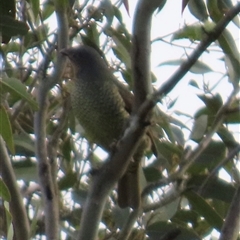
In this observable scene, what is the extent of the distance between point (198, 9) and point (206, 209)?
60cm

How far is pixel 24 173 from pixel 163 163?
1.52ft

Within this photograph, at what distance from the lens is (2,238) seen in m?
2.09

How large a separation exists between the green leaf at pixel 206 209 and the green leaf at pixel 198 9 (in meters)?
0.52

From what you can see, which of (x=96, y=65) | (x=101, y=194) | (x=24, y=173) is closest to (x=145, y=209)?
(x=101, y=194)

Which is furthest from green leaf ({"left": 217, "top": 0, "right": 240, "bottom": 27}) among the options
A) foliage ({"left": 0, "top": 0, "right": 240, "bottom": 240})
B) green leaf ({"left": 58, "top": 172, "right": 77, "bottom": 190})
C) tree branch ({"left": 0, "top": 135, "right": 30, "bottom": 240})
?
green leaf ({"left": 58, "top": 172, "right": 77, "bottom": 190})

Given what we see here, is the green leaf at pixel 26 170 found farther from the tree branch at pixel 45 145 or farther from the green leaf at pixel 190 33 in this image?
the green leaf at pixel 190 33

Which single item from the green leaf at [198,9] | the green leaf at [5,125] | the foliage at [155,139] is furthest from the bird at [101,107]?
the green leaf at [5,125]

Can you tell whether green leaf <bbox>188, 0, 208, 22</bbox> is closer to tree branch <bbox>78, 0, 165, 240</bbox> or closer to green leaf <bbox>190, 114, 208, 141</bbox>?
tree branch <bbox>78, 0, 165, 240</bbox>

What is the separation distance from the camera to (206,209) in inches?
76.4

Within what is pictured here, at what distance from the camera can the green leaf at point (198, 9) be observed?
5.49 feet

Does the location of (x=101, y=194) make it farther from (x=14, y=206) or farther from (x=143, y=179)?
(x=143, y=179)

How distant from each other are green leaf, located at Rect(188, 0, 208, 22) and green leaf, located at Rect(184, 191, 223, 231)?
1.72 feet

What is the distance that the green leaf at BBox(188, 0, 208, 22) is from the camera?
1.67 meters

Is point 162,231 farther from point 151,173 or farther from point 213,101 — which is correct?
point 213,101
